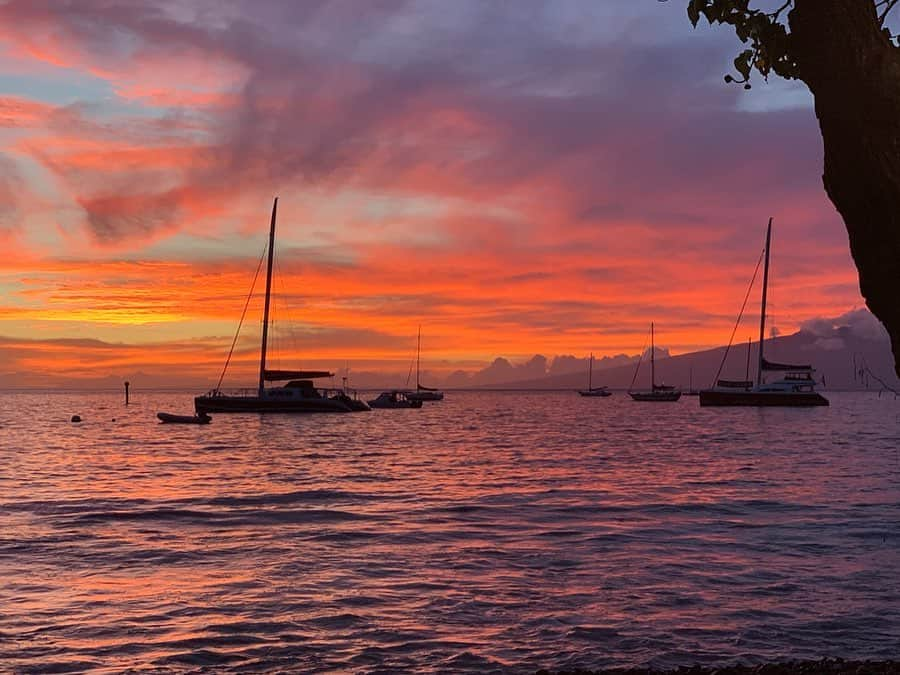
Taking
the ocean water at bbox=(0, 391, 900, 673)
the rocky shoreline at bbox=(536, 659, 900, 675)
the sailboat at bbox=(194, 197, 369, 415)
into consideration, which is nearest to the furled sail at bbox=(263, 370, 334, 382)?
the sailboat at bbox=(194, 197, 369, 415)

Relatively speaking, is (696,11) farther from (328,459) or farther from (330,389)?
(330,389)

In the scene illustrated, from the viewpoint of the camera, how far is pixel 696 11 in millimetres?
5625

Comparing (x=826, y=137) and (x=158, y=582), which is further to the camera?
(x=158, y=582)

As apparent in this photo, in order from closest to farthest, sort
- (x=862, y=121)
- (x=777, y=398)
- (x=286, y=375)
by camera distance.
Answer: (x=862, y=121), (x=286, y=375), (x=777, y=398)

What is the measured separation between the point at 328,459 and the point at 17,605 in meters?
35.7

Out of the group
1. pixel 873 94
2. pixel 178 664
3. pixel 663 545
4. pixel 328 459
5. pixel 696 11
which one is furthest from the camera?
pixel 328 459

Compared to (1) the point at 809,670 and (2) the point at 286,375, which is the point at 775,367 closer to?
(2) the point at 286,375

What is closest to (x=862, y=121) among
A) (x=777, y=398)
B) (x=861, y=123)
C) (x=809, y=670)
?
(x=861, y=123)

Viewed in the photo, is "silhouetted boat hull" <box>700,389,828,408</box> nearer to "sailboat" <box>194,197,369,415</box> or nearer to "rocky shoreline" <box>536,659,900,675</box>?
"sailboat" <box>194,197,369,415</box>

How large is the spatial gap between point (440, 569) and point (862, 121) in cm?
1427

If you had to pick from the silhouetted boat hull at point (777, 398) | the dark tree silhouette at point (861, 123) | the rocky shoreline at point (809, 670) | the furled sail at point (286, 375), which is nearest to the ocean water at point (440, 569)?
the rocky shoreline at point (809, 670)

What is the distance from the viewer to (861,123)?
16.9 ft

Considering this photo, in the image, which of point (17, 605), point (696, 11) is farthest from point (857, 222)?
point (17, 605)

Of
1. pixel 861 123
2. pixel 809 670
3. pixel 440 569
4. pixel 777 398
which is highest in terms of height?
pixel 861 123
